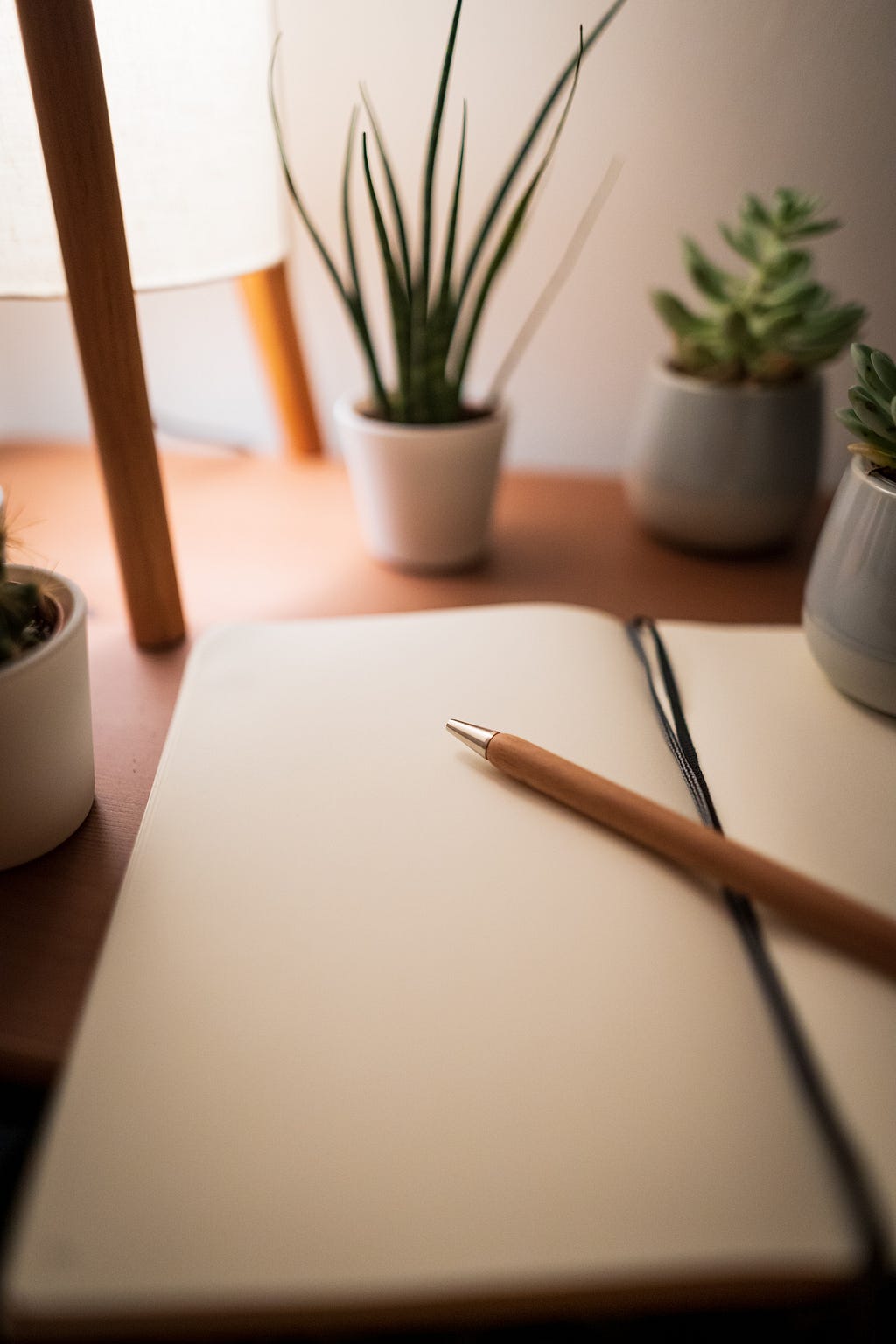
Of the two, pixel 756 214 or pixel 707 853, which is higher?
pixel 756 214

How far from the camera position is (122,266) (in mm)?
376

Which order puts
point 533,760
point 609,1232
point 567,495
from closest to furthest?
point 609,1232 → point 533,760 → point 567,495

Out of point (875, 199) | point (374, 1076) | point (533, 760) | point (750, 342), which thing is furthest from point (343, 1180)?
point (875, 199)

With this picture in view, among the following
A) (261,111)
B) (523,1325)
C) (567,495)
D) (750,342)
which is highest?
(261,111)

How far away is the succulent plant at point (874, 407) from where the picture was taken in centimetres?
36

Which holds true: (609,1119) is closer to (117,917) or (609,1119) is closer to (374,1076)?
(374,1076)

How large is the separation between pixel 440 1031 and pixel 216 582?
1.13 feet

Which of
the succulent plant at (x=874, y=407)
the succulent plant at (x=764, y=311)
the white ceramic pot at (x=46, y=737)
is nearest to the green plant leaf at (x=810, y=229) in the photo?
the succulent plant at (x=764, y=311)

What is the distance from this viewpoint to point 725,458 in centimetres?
51

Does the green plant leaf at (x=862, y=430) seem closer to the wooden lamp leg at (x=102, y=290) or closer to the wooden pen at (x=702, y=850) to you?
the wooden pen at (x=702, y=850)

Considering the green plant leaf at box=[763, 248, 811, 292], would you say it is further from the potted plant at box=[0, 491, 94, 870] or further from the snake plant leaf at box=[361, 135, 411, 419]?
the potted plant at box=[0, 491, 94, 870]

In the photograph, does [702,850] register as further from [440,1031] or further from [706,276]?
[706,276]

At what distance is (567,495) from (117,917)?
0.46 metres

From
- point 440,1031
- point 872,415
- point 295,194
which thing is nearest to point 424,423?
point 295,194
